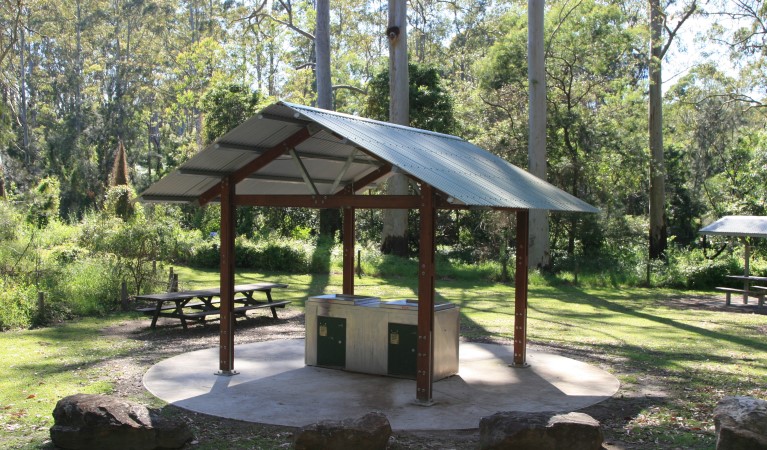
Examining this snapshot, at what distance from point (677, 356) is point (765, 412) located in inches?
240

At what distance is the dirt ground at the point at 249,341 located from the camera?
24.4 ft

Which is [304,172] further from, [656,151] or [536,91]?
[656,151]

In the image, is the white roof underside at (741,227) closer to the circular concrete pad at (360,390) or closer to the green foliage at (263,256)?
the circular concrete pad at (360,390)

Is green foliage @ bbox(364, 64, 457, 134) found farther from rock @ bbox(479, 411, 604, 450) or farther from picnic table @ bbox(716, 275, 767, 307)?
rock @ bbox(479, 411, 604, 450)

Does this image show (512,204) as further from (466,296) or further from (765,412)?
(466,296)

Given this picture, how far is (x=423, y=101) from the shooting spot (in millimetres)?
28641

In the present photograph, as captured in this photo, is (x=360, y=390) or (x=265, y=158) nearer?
(x=360, y=390)

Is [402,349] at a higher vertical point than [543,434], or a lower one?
higher

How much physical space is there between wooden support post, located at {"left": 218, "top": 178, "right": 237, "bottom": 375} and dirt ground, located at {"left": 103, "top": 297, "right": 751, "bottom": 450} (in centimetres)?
116

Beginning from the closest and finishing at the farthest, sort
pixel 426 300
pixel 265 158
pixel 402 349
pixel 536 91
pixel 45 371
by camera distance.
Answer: pixel 426 300, pixel 265 158, pixel 402 349, pixel 45 371, pixel 536 91

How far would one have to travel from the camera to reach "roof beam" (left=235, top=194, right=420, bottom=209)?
8.88m

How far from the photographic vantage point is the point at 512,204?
29.1 ft

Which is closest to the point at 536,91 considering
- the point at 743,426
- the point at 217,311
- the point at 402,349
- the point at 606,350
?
the point at 606,350

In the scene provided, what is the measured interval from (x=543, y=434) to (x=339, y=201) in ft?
13.4
